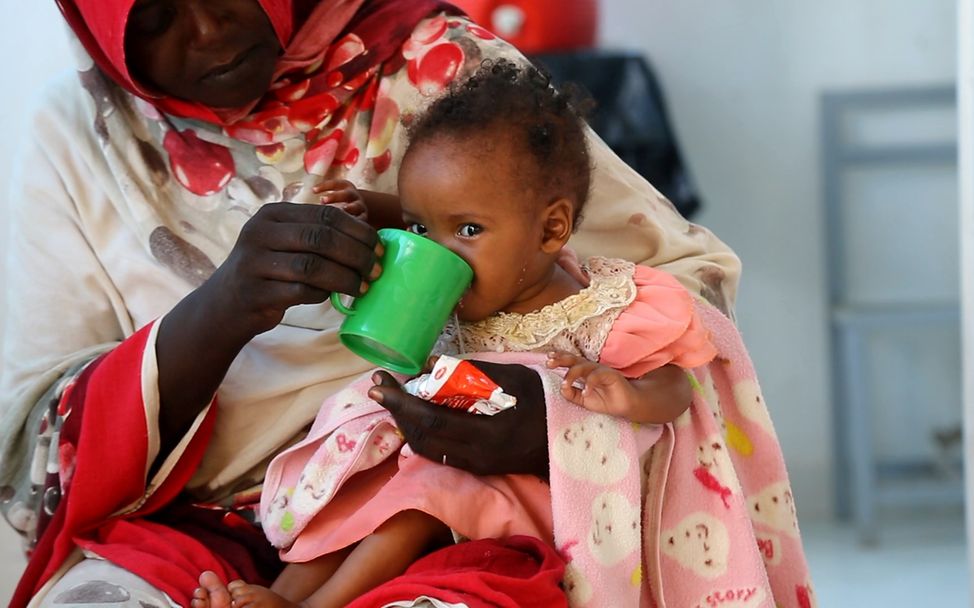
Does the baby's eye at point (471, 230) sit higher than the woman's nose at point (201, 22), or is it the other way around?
the woman's nose at point (201, 22)

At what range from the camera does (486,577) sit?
46.2 inches

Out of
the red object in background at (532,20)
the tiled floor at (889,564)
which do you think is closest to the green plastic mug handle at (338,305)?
the tiled floor at (889,564)

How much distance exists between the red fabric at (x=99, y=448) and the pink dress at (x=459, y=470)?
160mm

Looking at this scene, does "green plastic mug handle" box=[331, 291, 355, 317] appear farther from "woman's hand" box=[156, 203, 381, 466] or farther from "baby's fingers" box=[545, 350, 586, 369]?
"baby's fingers" box=[545, 350, 586, 369]

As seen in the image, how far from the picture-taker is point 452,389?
1.26 meters

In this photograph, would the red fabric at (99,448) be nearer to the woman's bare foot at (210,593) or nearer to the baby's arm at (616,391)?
the woman's bare foot at (210,593)

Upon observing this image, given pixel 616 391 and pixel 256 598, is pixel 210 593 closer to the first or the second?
pixel 256 598

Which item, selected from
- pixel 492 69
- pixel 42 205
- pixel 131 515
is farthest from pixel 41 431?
pixel 492 69

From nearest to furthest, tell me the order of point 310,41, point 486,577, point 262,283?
point 486,577 → point 262,283 → point 310,41

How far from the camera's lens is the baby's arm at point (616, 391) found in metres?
1.27

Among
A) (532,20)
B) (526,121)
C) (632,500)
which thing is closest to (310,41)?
(526,121)

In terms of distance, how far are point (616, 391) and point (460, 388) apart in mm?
160

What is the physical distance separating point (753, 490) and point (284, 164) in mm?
734

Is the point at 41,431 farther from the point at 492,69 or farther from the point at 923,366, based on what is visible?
the point at 923,366
